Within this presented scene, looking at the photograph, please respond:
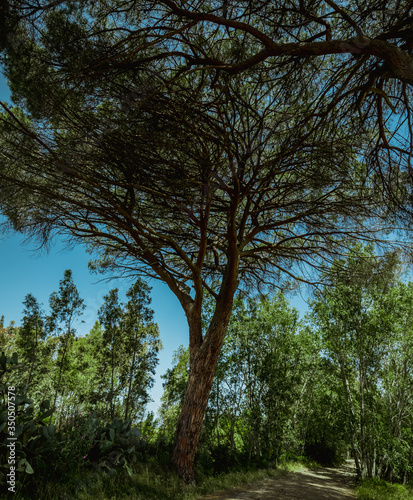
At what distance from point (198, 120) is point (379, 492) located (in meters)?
9.84

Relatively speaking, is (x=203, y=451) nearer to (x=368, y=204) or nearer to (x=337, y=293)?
(x=337, y=293)

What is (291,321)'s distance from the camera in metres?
12.4

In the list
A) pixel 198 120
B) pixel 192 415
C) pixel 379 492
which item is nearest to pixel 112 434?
pixel 192 415

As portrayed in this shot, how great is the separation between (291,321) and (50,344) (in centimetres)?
1335

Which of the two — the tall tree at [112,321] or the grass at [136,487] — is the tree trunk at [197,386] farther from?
the tall tree at [112,321]

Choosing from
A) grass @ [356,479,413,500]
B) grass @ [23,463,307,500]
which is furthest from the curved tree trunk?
grass @ [356,479,413,500]

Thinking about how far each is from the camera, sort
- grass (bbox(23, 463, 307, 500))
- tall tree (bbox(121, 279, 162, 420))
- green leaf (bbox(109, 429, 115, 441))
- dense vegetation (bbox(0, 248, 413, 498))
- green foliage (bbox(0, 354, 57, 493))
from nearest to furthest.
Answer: green foliage (bbox(0, 354, 57, 493)), grass (bbox(23, 463, 307, 500)), green leaf (bbox(109, 429, 115, 441)), dense vegetation (bbox(0, 248, 413, 498)), tall tree (bbox(121, 279, 162, 420))

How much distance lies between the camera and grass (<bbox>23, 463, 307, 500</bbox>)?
11.1ft

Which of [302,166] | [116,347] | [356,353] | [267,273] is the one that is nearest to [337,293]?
[356,353]

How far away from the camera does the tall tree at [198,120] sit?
11.2 ft

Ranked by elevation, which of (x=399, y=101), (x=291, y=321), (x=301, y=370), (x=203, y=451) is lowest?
(x=203, y=451)

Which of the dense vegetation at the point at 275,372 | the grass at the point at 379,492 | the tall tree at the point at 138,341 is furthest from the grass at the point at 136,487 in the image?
the tall tree at the point at 138,341

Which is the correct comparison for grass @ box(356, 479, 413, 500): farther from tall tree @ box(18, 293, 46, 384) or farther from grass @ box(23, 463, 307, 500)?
tall tree @ box(18, 293, 46, 384)

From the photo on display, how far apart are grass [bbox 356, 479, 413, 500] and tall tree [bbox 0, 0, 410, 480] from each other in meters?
4.89
